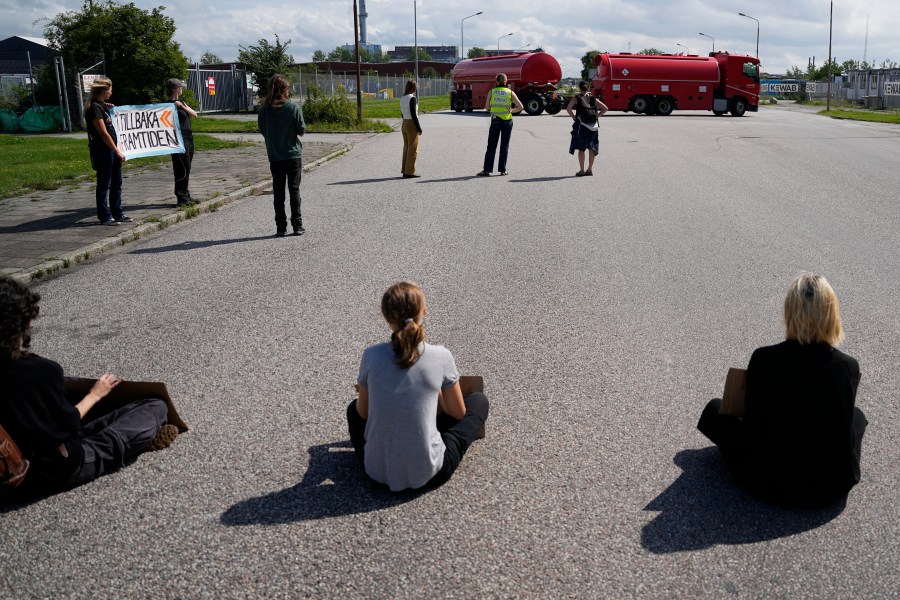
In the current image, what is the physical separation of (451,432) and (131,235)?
7324 millimetres

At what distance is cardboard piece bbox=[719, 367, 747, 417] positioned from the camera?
4.02 m

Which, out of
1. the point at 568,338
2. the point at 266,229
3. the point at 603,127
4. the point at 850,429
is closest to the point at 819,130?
the point at 603,127

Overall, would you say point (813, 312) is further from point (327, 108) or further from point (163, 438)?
point (327, 108)

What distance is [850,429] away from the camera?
3.71m

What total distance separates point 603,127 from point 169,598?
3057 cm

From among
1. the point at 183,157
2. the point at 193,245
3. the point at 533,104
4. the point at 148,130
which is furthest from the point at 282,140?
the point at 533,104

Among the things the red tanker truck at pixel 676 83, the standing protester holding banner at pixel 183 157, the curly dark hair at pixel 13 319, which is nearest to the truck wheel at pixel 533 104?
the red tanker truck at pixel 676 83

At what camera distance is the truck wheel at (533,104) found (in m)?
42.6

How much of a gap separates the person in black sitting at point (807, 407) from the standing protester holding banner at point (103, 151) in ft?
29.5

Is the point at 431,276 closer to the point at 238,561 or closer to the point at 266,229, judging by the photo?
the point at 266,229

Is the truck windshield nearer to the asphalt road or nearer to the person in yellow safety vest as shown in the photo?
the person in yellow safety vest

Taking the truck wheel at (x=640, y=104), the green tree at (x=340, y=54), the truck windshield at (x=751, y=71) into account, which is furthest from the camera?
the green tree at (x=340, y=54)

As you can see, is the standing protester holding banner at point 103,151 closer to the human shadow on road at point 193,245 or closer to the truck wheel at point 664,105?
the human shadow on road at point 193,245

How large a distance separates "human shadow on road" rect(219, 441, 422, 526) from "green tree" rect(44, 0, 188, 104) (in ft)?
95.6
